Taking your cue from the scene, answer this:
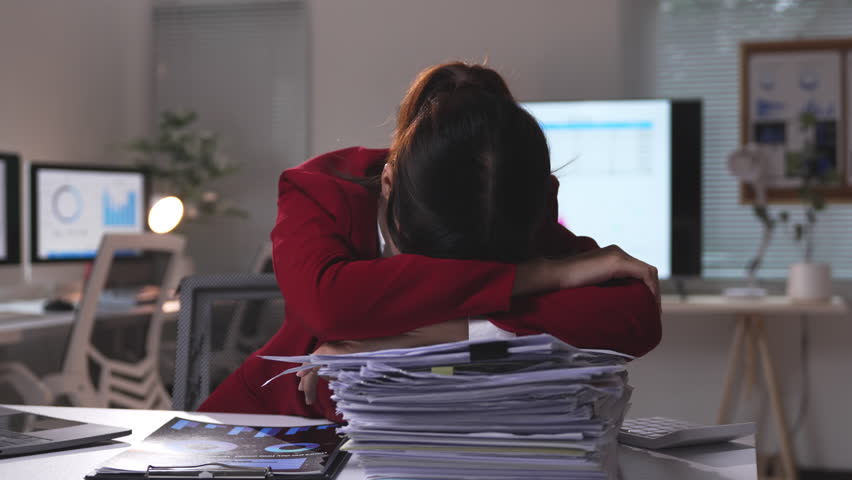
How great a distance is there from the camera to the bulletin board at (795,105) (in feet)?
11.5

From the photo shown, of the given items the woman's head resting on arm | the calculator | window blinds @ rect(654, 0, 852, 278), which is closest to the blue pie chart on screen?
window blinds @ rect(654, 0, 852, 278)

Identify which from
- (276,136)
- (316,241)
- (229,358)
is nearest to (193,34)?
(276,136)

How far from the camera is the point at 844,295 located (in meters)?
3.50

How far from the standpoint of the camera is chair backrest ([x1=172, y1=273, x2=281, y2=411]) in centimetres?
130

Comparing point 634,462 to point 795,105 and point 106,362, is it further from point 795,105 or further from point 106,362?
point 795,105

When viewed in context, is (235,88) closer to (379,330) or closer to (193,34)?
(193,34)

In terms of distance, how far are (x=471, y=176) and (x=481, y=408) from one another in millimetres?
239

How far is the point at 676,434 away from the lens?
88cm

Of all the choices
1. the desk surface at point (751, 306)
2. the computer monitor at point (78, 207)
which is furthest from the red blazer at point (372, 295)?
the computer monitor at point (78, 207)

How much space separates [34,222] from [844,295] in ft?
10.7

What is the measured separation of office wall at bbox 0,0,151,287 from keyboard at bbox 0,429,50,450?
9.12 feet

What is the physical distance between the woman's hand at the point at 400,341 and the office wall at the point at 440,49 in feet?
9.17

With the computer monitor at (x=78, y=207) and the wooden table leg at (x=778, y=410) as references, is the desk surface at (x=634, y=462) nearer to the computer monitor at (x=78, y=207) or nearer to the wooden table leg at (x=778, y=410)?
the wooden table leg at (x=778, y=410)

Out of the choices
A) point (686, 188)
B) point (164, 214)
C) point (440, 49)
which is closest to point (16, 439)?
point (164, 214)
